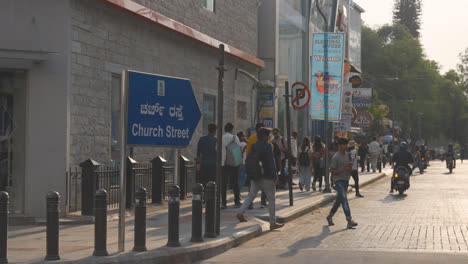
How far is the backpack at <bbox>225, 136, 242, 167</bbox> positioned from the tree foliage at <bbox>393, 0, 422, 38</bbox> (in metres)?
112

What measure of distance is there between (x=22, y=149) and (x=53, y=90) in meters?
1.26

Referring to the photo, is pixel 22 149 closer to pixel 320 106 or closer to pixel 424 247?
pixel 424 247

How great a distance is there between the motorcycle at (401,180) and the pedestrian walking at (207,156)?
8.70 meters

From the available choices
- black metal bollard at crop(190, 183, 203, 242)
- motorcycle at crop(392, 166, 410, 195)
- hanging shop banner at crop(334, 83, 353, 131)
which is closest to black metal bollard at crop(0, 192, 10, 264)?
black metal bollard at crop(190, 183, 203, 242)

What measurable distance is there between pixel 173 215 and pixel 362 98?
4074 cm

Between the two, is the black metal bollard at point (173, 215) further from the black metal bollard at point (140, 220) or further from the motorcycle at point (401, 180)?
the motorcycle at point (401, 180)

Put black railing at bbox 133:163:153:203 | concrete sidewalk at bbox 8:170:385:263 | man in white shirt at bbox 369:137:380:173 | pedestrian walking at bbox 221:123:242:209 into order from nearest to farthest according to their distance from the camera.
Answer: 1. concrete sidewalk at bbox 8:170:385:263
2. pedestrian walking at bbox 221:123:242:209
3. black railing at bbox 133:163:153:203
4. man in white shirt at bbox 369:137:380:173

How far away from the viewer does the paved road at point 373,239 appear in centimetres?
979

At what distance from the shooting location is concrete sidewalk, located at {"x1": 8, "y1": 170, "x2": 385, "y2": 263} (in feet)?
29.5

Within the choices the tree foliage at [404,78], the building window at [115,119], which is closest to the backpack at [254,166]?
the building window at [115,119]

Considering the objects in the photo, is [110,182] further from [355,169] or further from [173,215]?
[355,169]

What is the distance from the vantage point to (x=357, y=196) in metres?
22.4

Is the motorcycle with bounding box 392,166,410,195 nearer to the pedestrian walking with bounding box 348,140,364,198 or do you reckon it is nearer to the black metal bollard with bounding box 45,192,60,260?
the pedestrian walking with bounding box 348,140,364,198

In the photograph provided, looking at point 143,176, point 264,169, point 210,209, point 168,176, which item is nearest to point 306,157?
point 168,176
